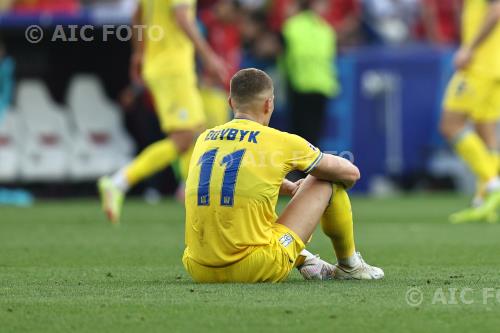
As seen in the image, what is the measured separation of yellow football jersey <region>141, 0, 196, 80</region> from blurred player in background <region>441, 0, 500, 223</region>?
2.54 m

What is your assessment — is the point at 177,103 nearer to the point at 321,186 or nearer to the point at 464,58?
the point at 464,58

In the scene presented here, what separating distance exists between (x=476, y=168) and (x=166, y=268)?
5.15m

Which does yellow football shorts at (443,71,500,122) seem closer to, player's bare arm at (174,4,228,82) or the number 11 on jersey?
player's bare arm at (174,4,228,82)

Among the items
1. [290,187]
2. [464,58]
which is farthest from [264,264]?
[464,58]

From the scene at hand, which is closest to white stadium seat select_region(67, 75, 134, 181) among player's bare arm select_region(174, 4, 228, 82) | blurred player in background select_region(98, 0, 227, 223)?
blurred player in background select_region(98, 0, 227, 223)

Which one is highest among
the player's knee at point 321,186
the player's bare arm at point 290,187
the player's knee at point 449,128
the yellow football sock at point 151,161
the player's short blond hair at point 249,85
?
the player's short blond hair at point 249,85

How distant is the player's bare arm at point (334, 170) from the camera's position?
637 cm

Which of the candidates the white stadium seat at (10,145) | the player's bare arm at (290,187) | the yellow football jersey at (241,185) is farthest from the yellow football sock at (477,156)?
the white stadium seat at (10,145)

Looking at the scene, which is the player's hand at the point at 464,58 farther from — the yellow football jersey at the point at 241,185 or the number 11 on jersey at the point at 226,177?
the number 11 on jersey at the point at 226,177

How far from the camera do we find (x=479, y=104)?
1224 cm

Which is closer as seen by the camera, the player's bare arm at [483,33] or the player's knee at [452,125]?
the player's bare arm at [483,33]

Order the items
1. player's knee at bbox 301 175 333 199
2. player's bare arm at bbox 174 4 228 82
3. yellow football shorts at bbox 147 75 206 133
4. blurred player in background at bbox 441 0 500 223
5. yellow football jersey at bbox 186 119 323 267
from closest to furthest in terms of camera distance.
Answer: yellow football jersey at bbox 186 119 323 267, player's knee at bbox 301 175 333 199, player's bare arm at bbox 174 4 228 82, yellow football shorts at bbox 147 75 206 133, blurred player in background at bbox 441 0 500 223

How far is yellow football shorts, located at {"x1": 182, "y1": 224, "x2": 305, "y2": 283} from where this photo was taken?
638 cm

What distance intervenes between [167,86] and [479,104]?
299 cm
